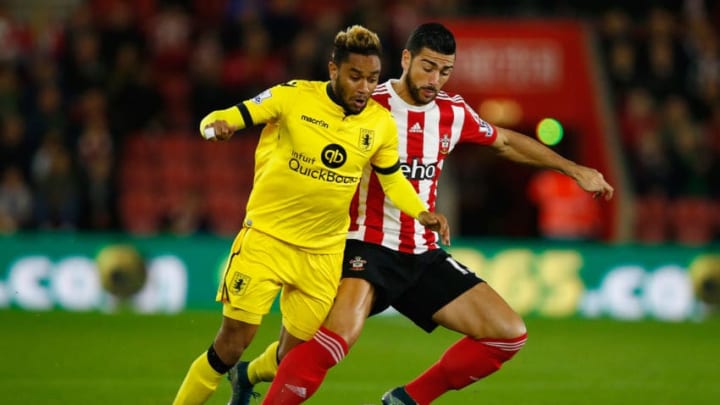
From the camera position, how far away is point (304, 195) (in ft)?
22.2

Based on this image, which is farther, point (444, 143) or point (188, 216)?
point (188, 216)

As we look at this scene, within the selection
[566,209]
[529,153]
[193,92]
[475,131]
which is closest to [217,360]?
[475,131]

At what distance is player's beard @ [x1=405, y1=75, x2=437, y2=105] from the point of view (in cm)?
708

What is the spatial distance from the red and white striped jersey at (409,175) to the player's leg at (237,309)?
25.5 inches

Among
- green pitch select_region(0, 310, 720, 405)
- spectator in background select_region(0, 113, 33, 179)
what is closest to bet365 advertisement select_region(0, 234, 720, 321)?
green pitch select_region(0, 310, 720, 405)

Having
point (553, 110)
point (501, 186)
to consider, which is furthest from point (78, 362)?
point (501, 186)

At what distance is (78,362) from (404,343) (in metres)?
3.29

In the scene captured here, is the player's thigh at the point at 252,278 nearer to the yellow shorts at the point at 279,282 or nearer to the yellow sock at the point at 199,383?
the yellow shorts at the point at 279,282

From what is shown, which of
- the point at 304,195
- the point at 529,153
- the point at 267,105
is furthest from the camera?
the point at 529,153

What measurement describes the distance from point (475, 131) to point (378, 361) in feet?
11.7

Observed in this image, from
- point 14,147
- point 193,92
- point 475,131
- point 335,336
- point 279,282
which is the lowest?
point 14,147

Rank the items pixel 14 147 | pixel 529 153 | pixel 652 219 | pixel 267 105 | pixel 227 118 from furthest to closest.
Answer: pixel 652 219 < pixel 14 147 < pixel 529 153 < pixel 267 105 < pixel 227 118

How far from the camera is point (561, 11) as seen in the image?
18734mm

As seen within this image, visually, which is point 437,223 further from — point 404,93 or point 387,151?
point 404,93
